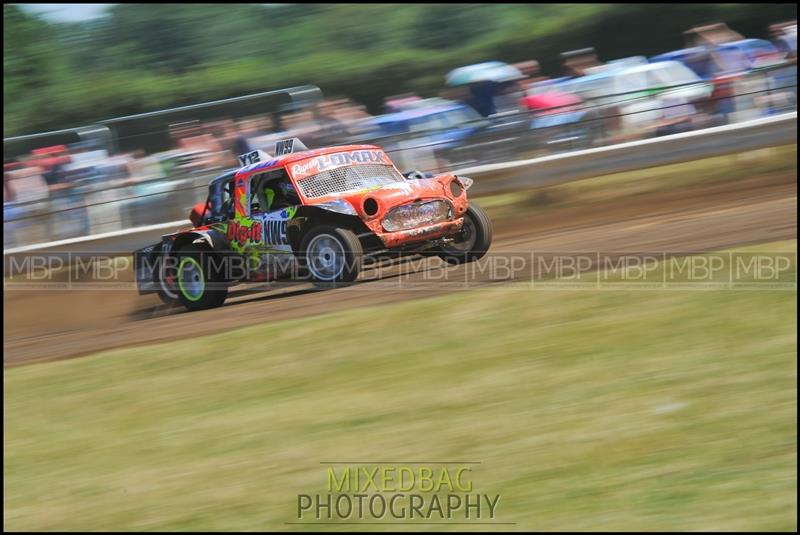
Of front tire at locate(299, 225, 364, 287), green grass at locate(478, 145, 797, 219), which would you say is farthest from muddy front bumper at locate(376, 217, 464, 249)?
green grass at locate(478, 145, 797, 219)

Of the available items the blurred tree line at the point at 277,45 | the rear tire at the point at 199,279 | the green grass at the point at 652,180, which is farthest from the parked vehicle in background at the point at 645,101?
the blurred tree line at the point at 277,45

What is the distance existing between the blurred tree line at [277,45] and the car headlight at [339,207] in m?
12.4

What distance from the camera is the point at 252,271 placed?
9.16m

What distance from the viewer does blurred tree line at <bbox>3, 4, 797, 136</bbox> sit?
22234mm

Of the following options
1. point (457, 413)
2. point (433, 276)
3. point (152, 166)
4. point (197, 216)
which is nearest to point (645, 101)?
point (433, 276)

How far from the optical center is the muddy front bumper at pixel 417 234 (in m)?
8.37

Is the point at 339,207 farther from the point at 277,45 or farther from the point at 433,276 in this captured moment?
the point at 277,45

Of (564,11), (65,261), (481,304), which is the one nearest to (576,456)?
(481,304)

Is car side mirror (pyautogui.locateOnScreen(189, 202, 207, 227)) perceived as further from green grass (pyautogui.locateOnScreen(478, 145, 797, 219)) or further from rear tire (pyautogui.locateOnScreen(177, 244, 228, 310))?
green grass (pyautogui.locateOnScreen(478, 145, 797, 219))

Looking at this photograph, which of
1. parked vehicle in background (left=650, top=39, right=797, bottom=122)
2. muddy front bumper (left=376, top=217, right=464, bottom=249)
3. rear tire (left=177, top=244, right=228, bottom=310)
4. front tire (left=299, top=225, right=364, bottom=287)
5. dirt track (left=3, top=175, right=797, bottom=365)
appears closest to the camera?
front tire (left=299, top=225, right=364, bottom=287)

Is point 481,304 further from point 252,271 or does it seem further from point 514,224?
point 514,224

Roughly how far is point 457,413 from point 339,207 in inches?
118

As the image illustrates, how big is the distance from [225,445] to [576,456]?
6.57 feet

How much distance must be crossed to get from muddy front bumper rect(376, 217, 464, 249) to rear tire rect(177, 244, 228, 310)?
183 centimetres
